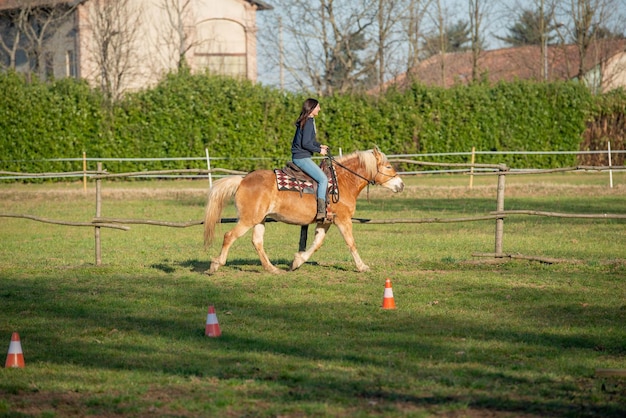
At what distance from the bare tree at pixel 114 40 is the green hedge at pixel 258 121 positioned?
627cm

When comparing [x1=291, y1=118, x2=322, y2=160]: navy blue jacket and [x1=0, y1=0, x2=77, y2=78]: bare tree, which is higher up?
[x1=0, y1=0, x2=77, y2=78]: bare tree

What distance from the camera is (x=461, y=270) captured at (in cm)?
1297

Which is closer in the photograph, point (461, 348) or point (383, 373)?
point (383, 373)

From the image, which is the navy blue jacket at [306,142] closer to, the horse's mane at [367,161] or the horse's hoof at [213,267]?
the horse's mane at [367,161]

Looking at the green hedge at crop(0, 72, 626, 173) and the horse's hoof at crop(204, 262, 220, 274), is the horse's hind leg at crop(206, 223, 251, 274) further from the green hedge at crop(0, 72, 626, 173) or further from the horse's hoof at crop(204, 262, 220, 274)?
the green hedge at crop(0, 72, 626, 173)

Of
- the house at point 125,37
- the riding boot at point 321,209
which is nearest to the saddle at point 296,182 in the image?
the riding boot at point 321,209

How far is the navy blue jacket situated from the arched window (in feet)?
112

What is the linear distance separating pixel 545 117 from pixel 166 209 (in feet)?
64.9

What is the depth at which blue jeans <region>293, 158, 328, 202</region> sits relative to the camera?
12.4 metres

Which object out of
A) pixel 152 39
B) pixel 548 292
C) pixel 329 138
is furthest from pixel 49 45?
pixel 548 292

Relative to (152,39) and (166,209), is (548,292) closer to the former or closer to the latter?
(166,209)

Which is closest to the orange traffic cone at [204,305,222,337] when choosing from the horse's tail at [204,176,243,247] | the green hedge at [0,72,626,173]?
the horse's tail at [204,176,243,247]

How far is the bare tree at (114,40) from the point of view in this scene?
4172 cm

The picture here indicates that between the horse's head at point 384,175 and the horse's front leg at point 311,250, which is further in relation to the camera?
the horse's head at point 384,175
